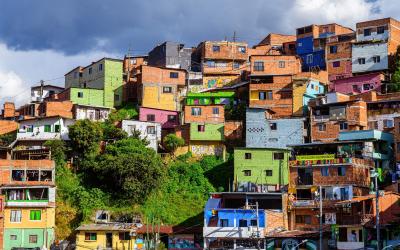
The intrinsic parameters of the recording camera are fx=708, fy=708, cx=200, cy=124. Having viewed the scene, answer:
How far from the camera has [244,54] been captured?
8550cm

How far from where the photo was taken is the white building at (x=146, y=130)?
69562 millimetres

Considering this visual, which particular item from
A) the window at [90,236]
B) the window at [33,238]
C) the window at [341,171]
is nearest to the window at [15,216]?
the window at [33,238]

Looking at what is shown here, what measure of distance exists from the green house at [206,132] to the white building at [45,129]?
39.3 ft

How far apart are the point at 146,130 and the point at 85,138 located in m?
8.67

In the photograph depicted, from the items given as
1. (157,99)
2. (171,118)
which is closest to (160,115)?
(171,118)

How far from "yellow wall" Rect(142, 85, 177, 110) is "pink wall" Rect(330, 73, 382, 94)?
17.5 meters

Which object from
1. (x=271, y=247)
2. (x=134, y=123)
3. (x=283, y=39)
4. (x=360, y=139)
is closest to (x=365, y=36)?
(x=283, y=39)

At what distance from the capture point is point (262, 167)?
63219 mm

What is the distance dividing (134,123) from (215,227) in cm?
1752

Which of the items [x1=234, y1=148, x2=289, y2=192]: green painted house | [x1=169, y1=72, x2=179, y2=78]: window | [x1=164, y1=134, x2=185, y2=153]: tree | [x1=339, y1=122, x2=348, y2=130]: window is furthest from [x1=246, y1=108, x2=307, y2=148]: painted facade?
[x1=169, y1=72, x2=179, y2=78]: window

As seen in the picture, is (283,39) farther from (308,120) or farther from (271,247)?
(271,247)

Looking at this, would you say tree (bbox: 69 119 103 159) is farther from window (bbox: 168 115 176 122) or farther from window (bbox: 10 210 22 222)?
window (bbox: 168 115 176 122)

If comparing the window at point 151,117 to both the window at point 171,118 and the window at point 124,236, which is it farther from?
the window at point 124,236

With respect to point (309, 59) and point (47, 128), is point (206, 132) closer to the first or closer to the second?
point (47, 128)
